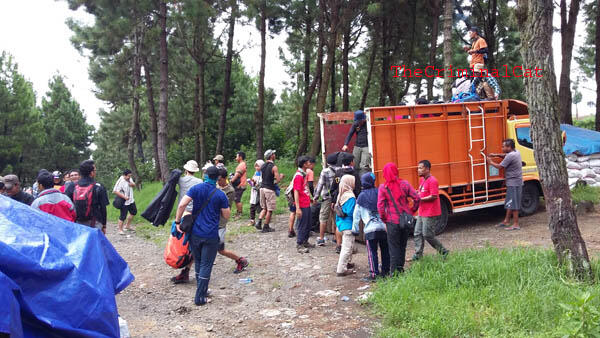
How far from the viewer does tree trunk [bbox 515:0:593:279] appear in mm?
5387

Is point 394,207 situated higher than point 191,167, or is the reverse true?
point 191,167

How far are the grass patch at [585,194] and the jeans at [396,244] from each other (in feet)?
18.4

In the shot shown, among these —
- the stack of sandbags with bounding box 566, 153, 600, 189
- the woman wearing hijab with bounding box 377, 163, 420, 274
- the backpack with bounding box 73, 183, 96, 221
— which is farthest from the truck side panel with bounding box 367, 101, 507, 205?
the backpack with bounding box 73, 183, 96, 221

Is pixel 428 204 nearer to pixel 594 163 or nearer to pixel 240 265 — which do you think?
pixel 240 265

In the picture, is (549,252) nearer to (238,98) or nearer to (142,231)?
(142,231)

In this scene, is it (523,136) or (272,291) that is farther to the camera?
(523,136)

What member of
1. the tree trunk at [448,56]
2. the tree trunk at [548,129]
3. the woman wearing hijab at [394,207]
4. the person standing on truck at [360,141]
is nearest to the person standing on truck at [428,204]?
the woman wearing hijab at [394,207]

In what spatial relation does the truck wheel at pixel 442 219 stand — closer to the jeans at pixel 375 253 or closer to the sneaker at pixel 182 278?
the jeans at pixel 375 253

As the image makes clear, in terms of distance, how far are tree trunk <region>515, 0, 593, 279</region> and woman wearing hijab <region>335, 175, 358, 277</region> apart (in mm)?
2516

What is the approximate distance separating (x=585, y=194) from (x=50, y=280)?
10547 millimetres

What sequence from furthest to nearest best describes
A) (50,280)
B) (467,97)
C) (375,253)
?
→ 1. (467,97)
2. (375,253)
3. (50,280)

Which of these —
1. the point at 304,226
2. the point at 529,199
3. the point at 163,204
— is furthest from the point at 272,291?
the point at 529,199

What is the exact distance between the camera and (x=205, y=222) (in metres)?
5.75

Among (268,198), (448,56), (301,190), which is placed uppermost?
(448,56)
